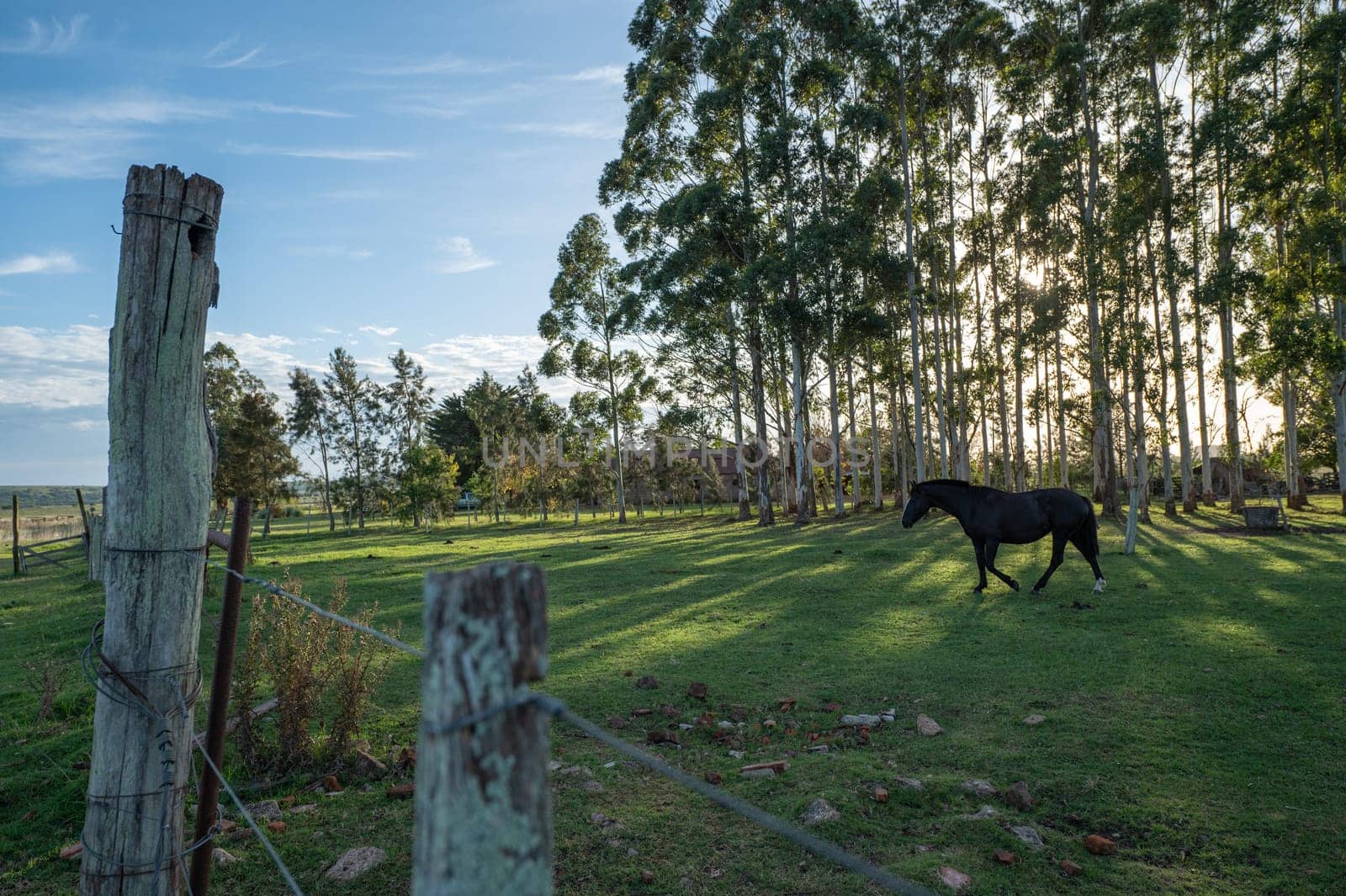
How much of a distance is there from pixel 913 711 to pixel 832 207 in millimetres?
24549

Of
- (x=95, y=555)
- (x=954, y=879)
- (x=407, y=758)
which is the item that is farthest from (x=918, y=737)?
(x=95, y=555)

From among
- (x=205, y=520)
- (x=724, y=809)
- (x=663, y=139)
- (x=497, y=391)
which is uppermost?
(x=663, y=139)

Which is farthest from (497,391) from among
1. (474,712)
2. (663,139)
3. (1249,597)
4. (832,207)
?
(474,712)

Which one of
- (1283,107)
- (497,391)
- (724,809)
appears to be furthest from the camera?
(497,391)

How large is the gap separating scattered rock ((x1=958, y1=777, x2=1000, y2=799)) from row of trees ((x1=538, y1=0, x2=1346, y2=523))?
20808mm

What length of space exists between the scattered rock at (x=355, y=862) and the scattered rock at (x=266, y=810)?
82cm

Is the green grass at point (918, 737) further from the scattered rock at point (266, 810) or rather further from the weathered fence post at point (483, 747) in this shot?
the weathered fence post at point (483, 747)

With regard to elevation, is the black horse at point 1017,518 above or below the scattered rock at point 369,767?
above

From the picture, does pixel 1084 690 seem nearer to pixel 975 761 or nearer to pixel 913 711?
pixel 913 711

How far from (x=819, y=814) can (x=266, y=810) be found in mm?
3332

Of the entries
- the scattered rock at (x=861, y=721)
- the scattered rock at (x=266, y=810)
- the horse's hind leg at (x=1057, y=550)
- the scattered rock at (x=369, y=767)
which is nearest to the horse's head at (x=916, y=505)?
the horse's hind leg at (x=1057, y=550)

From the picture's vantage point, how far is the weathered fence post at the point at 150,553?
3115 mm

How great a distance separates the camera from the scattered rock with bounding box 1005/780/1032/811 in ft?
14.6

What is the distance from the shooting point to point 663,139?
31.7 m
